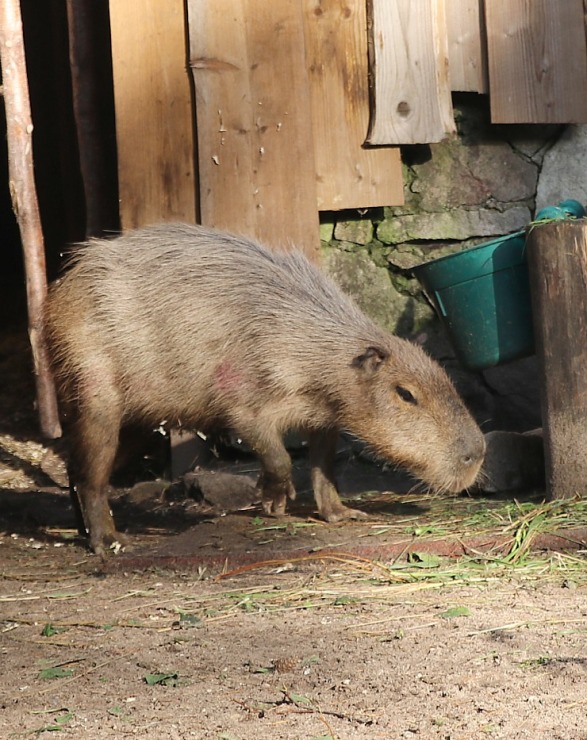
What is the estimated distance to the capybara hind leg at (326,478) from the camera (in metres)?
5.62

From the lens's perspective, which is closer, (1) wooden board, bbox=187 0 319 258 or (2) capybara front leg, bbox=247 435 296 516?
(2) capybara front leg, bbox=247 435 296 516

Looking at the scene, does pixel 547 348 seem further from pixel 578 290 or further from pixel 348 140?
pixel 348 140

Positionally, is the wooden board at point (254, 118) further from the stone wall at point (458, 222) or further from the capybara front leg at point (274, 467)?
the capybara front leg at point (274, 467)

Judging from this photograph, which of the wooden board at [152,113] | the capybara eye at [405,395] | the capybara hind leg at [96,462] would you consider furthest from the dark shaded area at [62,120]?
the capybara eye at [405,395]

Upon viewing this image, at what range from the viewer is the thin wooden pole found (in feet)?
20.1

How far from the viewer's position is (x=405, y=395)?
529 cm

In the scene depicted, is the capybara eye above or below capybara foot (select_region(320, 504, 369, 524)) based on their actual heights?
above

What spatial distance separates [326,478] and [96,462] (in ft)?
3.68

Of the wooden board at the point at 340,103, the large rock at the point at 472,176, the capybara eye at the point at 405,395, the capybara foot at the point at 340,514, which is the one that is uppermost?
the wooden board at the point at 340,103

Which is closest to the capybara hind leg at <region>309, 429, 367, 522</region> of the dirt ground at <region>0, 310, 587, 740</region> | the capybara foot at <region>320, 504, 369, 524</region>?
the capybara foot at <region>320, 504, 369, 524</region>

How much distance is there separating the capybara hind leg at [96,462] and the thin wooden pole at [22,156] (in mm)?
665

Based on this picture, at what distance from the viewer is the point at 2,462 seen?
756cm

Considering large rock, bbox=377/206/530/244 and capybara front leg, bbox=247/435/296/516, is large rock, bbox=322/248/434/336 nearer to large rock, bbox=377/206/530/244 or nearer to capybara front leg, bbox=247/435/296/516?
large rock, bbox=377/206/530/244

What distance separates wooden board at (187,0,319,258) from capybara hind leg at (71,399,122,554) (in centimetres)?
145
